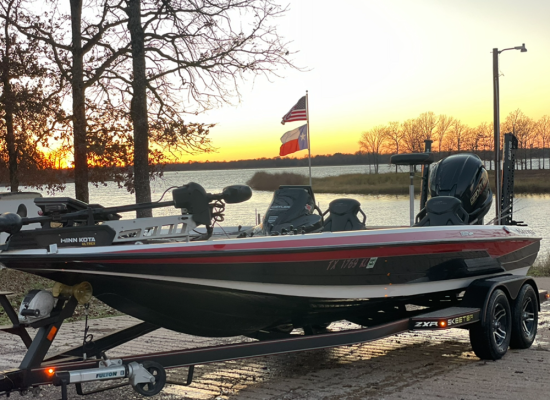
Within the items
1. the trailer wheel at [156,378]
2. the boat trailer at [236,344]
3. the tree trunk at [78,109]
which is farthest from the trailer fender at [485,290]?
the tree trunk at [78,109]

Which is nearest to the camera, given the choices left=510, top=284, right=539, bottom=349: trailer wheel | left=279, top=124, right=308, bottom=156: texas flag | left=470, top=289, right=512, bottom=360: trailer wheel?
left=470, top=289, right=512, bottom=360: trailer wheel

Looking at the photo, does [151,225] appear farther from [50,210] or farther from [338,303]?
[338,303]

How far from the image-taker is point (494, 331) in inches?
245

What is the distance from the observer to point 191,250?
4711 millimetres

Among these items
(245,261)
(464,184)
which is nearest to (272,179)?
(464,184)

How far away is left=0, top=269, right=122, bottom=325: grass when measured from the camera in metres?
9.06

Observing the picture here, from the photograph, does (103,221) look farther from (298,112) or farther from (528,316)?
(298,112)

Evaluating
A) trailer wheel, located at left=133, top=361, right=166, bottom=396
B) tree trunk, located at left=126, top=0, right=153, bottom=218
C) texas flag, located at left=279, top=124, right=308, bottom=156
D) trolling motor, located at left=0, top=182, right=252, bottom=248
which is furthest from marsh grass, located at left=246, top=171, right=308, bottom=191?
trailer wheel, located at left=133, top=361, right=166, bottom=396

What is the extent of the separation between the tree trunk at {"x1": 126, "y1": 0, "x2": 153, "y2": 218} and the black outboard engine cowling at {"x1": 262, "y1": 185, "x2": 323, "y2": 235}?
649 centimetres

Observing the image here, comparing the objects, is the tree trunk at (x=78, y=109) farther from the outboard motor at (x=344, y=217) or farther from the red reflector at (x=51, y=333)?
the red reflector at (x=51, y=333)

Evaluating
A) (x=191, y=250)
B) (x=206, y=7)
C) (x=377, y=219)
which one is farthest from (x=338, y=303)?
(x=377, y=219)

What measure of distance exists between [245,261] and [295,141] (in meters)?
13.6

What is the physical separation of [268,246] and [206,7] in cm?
937

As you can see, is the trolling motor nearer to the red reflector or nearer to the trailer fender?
the red reflector
